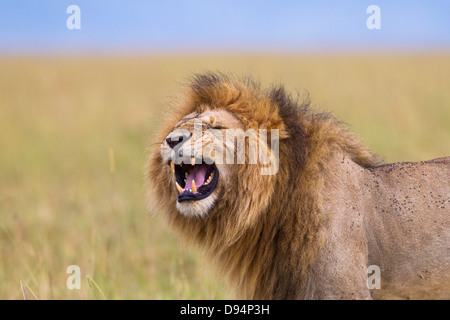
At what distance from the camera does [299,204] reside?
11.1 feet

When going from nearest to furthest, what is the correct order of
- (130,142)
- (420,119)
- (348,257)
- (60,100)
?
1. (348,257)
2. (420,119)
3. (130,142)
4. (60,100)

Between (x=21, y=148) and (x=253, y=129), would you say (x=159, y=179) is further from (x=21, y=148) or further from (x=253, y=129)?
(x=21, y=148)

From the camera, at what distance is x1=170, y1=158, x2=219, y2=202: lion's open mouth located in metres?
3.24

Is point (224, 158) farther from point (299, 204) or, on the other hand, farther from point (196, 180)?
point (299, 204)

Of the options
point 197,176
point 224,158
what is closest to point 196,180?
point 197,176

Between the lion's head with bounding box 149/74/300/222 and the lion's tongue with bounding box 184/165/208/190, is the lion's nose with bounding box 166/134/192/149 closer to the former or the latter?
the lion's head with bounding box 149/74/300/222

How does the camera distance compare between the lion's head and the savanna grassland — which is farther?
the savanna grassland

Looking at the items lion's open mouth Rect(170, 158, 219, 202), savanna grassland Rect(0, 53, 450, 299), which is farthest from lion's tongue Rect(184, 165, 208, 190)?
savanna grassland Rect(0, 53, 450, 299)

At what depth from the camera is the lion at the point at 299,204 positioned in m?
3.23

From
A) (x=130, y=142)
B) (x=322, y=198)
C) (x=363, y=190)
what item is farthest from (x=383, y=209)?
(x=130, y=142)

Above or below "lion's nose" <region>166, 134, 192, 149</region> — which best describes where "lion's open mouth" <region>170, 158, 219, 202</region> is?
below

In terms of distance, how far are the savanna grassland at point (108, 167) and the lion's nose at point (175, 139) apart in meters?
0.55
